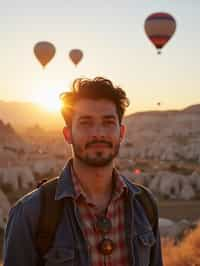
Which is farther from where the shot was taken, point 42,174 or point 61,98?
point 42,174

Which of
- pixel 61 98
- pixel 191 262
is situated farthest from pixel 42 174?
pixel 61 98

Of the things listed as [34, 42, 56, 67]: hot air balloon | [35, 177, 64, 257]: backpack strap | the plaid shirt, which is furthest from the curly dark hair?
[34, 42, 56, 67]: hot air balloon

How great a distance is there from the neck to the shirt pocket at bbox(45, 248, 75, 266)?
0.34 m

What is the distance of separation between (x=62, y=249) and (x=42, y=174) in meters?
35.2

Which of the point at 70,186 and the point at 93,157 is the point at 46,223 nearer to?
the point at 70,186

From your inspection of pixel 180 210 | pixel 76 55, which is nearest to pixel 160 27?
pixel 180 210

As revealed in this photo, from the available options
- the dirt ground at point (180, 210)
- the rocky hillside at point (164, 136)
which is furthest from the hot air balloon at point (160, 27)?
the rocky hillside at point (164, 136)

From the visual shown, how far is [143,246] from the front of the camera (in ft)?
8.74

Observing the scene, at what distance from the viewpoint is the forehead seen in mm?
2691

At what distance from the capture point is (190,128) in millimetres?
108438

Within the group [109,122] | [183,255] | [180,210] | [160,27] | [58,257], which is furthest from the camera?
[160,27]

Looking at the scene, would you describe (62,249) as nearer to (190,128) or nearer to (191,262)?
(191,262)

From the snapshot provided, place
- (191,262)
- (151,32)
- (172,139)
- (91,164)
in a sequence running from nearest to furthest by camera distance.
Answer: (91,164), (191,262), (151,32), (172,139)

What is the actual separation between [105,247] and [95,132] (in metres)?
0.58
